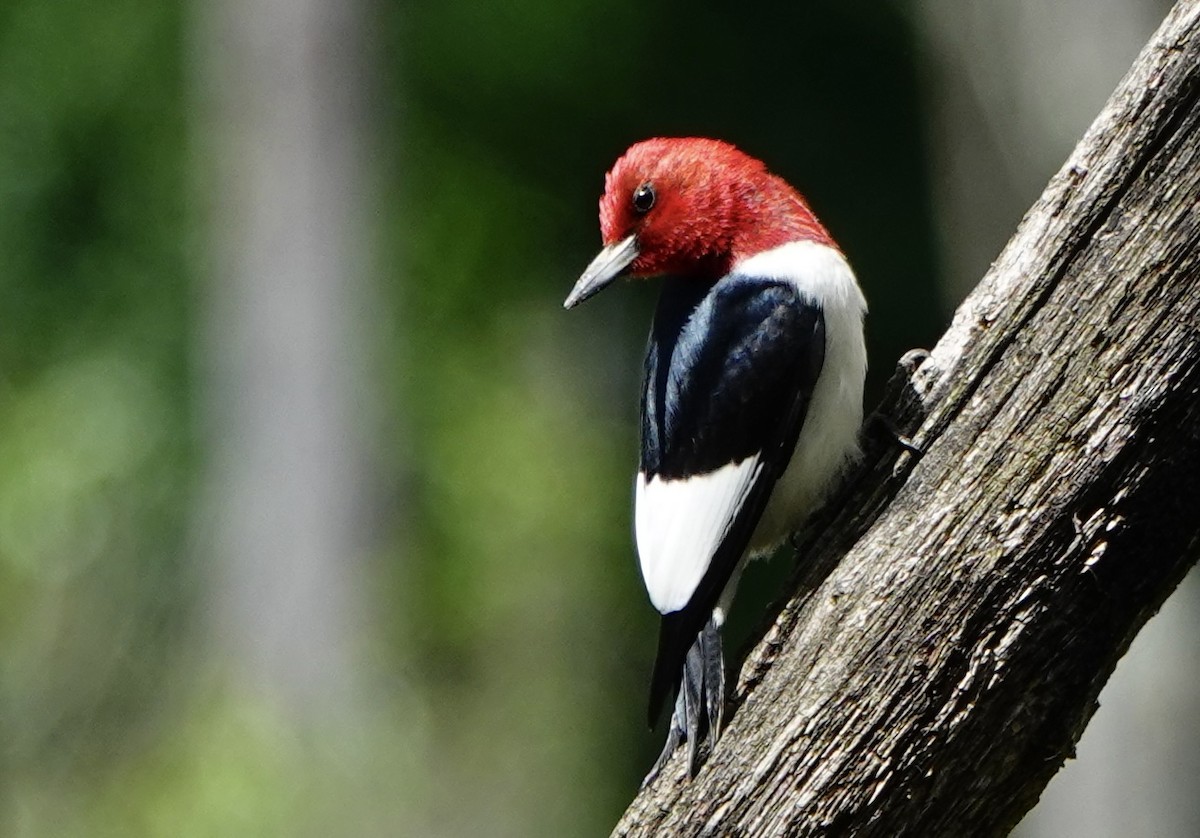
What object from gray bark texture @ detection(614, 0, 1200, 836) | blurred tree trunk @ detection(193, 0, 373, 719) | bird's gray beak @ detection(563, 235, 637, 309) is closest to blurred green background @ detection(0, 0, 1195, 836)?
blurred tree trunk @ detection(193, 0, 373, 719)

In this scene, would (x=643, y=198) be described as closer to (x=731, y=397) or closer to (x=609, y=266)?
(x=609, y=266)

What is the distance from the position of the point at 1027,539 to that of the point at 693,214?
135 cm

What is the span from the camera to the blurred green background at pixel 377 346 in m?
8.15

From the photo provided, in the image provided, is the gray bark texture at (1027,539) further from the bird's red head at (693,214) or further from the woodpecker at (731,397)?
the bird's red head at (693,214)

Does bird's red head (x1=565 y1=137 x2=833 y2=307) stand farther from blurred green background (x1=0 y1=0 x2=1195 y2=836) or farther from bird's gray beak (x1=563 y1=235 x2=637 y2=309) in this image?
blurred green background (x1=0 y1=0 x2=1195 y2=836)

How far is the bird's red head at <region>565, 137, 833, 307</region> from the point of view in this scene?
3.72 metres

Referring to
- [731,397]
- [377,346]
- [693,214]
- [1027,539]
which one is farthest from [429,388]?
[1027,539]

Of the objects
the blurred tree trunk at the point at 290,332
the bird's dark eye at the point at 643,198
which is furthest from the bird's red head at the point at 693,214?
the blurred tree trunk at the point at 290,332

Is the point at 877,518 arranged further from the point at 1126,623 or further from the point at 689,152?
the point at 689,152

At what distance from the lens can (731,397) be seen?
135 inches

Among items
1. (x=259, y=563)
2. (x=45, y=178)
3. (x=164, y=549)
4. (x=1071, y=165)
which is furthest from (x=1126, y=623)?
(x=45, y=178)

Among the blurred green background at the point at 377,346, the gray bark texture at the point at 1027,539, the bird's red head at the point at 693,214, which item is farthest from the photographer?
the blurred green background at the point at 377,346

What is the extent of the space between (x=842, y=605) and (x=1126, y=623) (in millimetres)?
462

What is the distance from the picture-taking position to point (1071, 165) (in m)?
2.74
